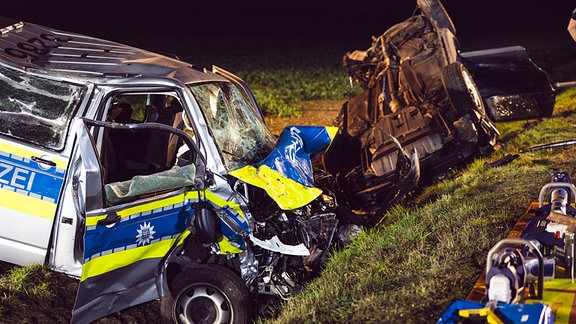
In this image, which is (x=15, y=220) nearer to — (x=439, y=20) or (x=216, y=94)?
(x=216, y=94)

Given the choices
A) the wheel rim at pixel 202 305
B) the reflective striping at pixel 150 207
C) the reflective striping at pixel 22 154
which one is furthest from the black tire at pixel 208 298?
the reflective striping at pixel 22 154

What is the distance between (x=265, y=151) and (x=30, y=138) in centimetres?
180

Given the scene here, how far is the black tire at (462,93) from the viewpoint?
8.62 m

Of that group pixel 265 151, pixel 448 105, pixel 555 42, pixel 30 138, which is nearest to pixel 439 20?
pixel 448 105

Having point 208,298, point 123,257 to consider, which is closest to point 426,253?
point 208,298

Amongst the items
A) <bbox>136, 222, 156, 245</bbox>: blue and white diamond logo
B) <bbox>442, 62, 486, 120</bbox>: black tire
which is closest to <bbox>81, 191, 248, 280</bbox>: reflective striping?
<bbox>136, 222, 156, 245</bbox>: blue and white diamond logo

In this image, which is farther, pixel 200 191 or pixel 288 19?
pixel 288 19

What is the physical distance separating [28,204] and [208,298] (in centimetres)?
141

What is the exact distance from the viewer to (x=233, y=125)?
6.04 m

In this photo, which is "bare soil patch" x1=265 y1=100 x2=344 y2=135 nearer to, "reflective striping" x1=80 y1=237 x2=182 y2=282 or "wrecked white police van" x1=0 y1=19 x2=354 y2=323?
"wrecked white police van" x1=0 y1=19 x2=354 y2=323

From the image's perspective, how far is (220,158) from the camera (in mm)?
5527

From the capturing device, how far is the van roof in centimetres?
575

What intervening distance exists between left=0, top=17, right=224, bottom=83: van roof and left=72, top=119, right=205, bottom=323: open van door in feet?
2.02

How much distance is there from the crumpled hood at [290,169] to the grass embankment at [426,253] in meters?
0.62
